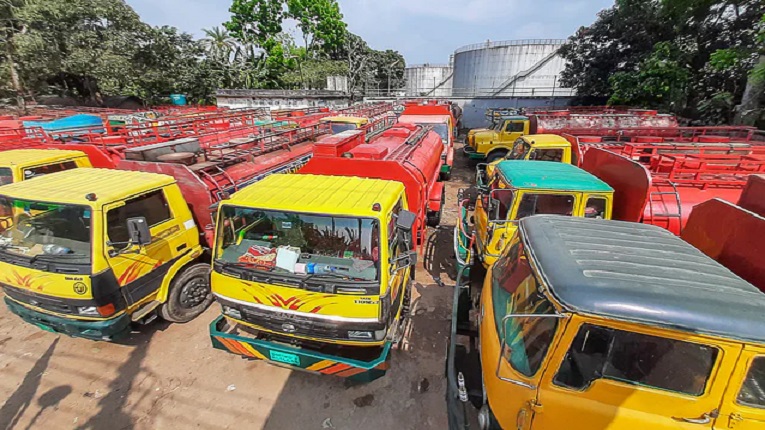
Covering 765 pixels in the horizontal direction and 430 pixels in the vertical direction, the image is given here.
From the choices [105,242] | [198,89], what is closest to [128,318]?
[105,242]

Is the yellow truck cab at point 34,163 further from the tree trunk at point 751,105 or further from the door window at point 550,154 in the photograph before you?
the tree trunk at point 751,105

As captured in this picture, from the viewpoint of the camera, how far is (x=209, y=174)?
5766mm

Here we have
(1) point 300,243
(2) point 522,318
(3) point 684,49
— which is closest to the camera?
(2) point 522,318

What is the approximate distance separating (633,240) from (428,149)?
6.00 metres

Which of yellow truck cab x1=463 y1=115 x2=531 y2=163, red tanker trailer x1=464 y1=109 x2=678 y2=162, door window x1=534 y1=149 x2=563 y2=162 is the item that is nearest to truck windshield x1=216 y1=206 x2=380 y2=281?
door window x1=534 y1=149 x2=563 y2=162

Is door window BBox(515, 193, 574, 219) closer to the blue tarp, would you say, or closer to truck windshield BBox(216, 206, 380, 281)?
truck windshield BBox(216, 206, 380, 281)

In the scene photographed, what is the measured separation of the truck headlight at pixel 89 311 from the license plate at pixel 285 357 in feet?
7.52

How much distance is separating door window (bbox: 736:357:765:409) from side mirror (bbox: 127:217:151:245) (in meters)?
5.57

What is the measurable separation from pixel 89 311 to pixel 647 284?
18.5ft

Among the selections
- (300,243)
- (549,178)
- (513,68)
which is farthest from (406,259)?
(513,68)

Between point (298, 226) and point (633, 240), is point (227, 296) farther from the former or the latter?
point (633, 240)

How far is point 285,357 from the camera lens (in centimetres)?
350

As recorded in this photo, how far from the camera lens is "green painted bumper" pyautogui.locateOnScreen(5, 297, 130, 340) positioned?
3932mm

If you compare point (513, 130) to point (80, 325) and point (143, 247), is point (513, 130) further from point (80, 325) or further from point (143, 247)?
point (80, 325)
